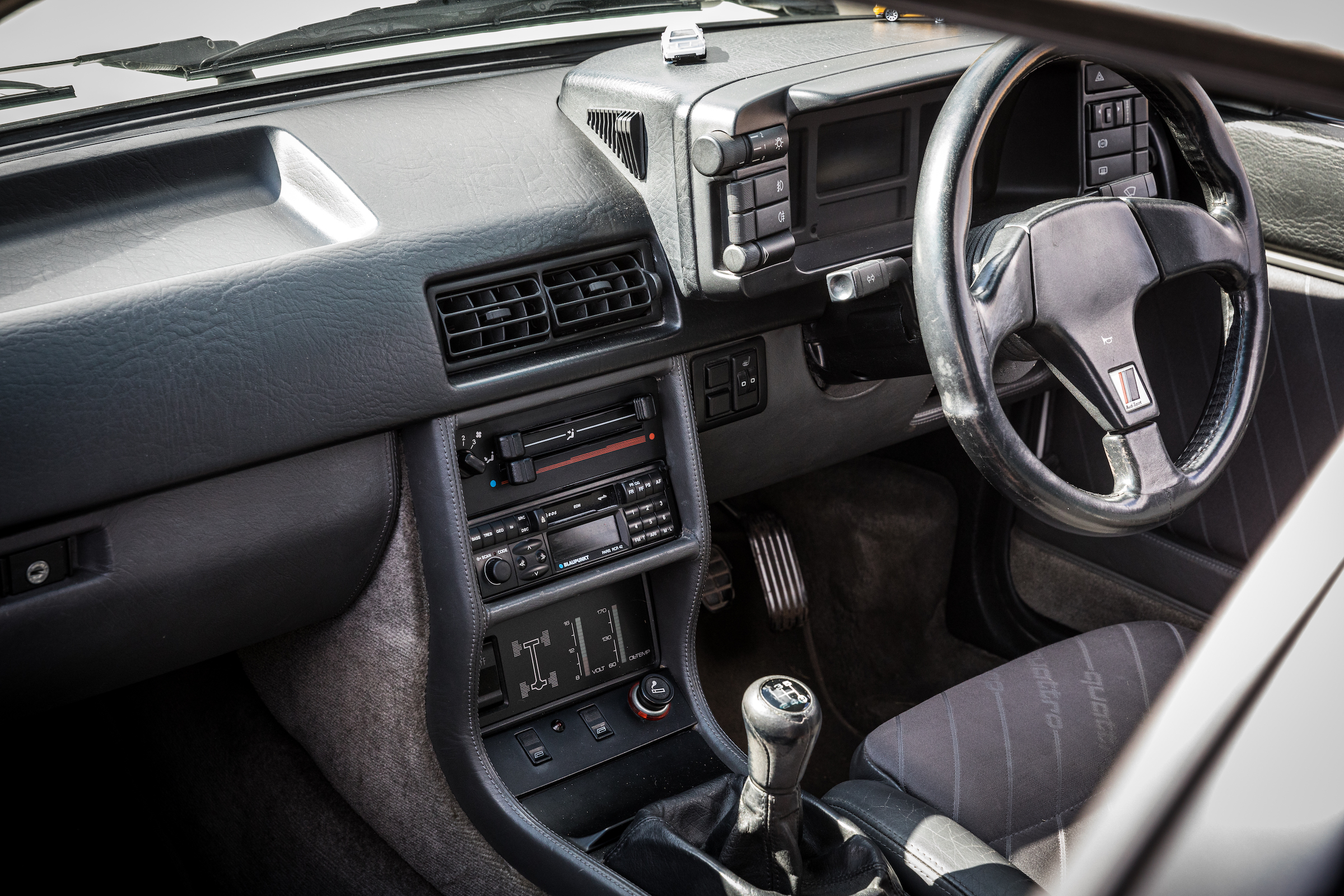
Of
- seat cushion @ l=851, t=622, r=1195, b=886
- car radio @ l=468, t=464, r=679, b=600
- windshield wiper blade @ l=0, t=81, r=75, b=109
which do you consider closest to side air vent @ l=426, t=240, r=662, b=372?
car radio @ l=468, t=464, r=679, b=600

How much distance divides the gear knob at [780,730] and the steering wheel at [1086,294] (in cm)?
31

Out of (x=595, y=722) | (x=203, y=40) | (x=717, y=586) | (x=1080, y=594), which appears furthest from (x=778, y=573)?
(x=203, y=40)

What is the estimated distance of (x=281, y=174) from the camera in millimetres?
1410

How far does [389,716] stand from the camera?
1541 mm

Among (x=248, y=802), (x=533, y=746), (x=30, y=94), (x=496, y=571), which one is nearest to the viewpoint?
(x=30, y=94)

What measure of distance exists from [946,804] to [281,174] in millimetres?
1134

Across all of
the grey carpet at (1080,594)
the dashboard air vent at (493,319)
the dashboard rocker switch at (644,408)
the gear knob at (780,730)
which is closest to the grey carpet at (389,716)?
the dashboard air vent at (493,319)

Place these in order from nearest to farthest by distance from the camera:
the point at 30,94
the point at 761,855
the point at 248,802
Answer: the point at 761,855
the point at 30,94
the point at 248,802

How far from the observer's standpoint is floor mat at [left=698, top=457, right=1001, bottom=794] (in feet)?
7.29

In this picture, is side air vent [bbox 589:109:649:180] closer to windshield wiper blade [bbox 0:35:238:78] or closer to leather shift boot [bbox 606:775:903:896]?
windshield wiper blade [bbox 0:35:238:78]

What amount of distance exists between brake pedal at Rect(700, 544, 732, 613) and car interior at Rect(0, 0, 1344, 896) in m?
0.33

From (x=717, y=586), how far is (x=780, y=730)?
970 millimetres

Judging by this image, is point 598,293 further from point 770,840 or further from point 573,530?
point 770,840

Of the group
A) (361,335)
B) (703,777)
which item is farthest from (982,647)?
(361,335)
